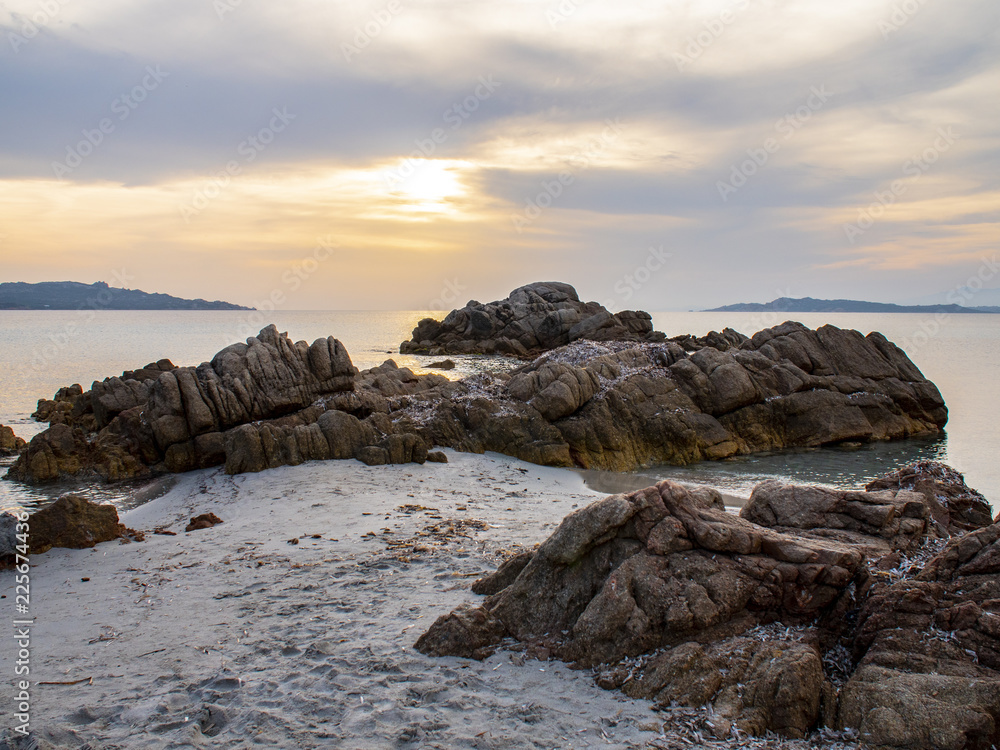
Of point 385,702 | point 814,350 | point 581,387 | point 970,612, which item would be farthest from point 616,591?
point 814,350

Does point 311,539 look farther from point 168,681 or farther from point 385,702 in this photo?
point 385,702

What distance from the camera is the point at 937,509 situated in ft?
24.7

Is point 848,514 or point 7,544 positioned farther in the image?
point 7,544

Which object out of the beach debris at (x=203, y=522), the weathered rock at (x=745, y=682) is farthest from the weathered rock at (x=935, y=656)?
the beach debris at (x=203, y=522)

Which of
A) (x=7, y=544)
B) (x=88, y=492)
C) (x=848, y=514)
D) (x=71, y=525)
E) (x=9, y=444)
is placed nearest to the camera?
(x=848, y=514)

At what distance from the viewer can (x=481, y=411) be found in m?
18.4

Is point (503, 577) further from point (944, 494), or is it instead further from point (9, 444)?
point (9, 444)

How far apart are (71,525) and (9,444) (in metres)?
13.5

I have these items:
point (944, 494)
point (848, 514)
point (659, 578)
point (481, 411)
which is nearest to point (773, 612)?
point (659, 578)

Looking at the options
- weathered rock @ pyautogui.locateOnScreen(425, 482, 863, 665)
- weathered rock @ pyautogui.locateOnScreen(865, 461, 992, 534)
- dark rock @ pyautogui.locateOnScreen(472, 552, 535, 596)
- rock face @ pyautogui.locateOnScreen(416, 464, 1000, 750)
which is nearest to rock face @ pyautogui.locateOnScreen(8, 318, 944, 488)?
dark rock @ pyautogui.locateOnScreen(472, 552, 535, 596)

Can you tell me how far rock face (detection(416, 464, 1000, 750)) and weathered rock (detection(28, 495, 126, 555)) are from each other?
21.6 ft

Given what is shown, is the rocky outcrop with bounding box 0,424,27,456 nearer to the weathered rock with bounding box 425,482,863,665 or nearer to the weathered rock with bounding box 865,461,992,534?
the weathered rock with bounding box 425,482,863,665

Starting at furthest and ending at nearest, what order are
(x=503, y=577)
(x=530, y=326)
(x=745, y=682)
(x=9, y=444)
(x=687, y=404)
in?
(x=530, y=326) → (x=687, y=404) → (x=9, y=444) → (x=503, y=577) → (x=745, y=682)

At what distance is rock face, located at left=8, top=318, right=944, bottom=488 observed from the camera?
1666 centimetres
